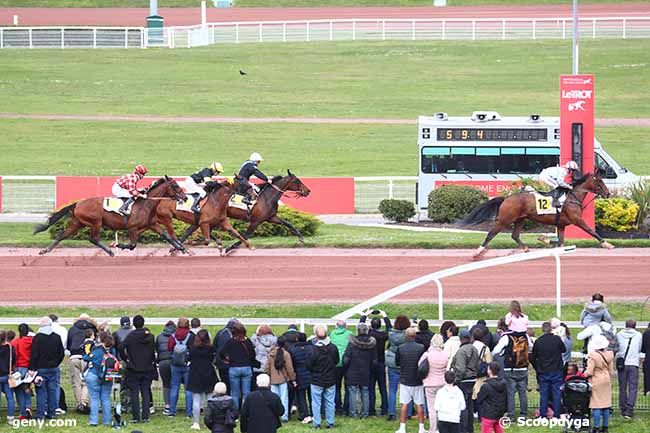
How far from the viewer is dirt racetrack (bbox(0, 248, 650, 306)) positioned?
862 inches

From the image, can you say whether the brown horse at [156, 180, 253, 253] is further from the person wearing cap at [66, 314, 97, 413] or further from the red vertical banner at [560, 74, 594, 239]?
the person wearing cap at [66, 314, 97, 413]

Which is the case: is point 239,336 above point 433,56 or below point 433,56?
below

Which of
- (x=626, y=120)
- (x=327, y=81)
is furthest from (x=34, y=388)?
(x=327, y=81)

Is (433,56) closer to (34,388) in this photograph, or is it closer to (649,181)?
(649,181)

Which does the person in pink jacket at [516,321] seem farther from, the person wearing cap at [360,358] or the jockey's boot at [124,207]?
the jockey's boot at [124,207]

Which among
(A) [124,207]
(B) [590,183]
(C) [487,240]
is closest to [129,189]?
(A) [124,207]

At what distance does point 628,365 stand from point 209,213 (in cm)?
1108

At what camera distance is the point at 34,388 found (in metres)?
16.8

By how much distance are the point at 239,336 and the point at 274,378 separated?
2.13 ft

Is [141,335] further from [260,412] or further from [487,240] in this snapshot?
[487,240]

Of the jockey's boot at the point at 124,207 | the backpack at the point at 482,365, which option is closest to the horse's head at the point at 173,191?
the jockey's boot at the point at 124,207

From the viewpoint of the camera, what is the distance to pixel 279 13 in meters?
66.7

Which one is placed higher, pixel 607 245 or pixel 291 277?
pixel 607 245

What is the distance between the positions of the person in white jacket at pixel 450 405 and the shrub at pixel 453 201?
16.6 metres
